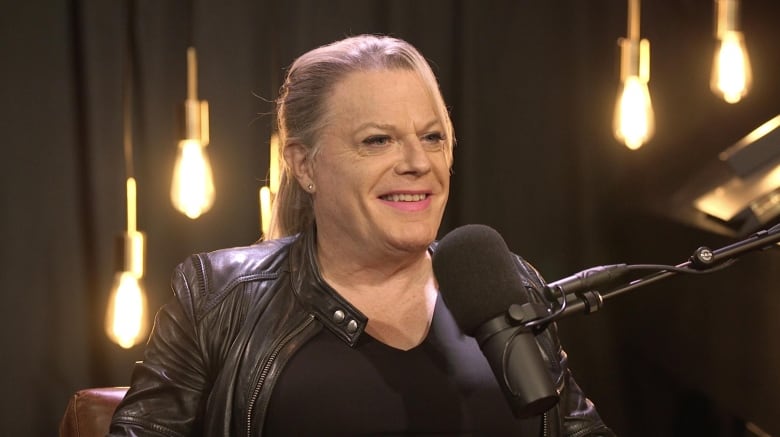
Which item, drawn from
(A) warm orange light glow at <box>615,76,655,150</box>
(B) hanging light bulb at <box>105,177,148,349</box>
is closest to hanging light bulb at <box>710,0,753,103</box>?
(A) warm orange light glow at <box>615,76,655,150</box>

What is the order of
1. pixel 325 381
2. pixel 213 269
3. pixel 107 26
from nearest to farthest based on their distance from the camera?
pixel 325 381, pixel 213 269, pixel 107 26

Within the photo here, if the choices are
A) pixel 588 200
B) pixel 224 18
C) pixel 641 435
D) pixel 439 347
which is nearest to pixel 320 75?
pixel 439 347

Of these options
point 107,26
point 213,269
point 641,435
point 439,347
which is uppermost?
point 107,26

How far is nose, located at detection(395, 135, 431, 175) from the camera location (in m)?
1.94

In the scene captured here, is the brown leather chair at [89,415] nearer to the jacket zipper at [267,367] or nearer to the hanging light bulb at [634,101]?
the jacket zipper at [267,367]

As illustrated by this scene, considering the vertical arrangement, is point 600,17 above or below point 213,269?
above

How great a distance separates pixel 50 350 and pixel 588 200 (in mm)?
2175

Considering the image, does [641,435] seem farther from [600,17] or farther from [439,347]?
[439,347]

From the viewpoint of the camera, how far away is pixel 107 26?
369 centimetres

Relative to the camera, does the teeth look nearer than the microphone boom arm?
No

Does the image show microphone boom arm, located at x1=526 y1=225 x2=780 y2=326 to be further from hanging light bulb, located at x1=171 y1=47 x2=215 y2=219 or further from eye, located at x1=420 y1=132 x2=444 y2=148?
hanging light bulb, located at x1=171 y1=47 x2=215 y2=219

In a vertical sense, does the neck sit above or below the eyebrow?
below

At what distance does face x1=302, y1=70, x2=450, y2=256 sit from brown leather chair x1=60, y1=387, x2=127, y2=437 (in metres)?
0.58

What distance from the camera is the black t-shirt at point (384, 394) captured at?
1.91 metres
